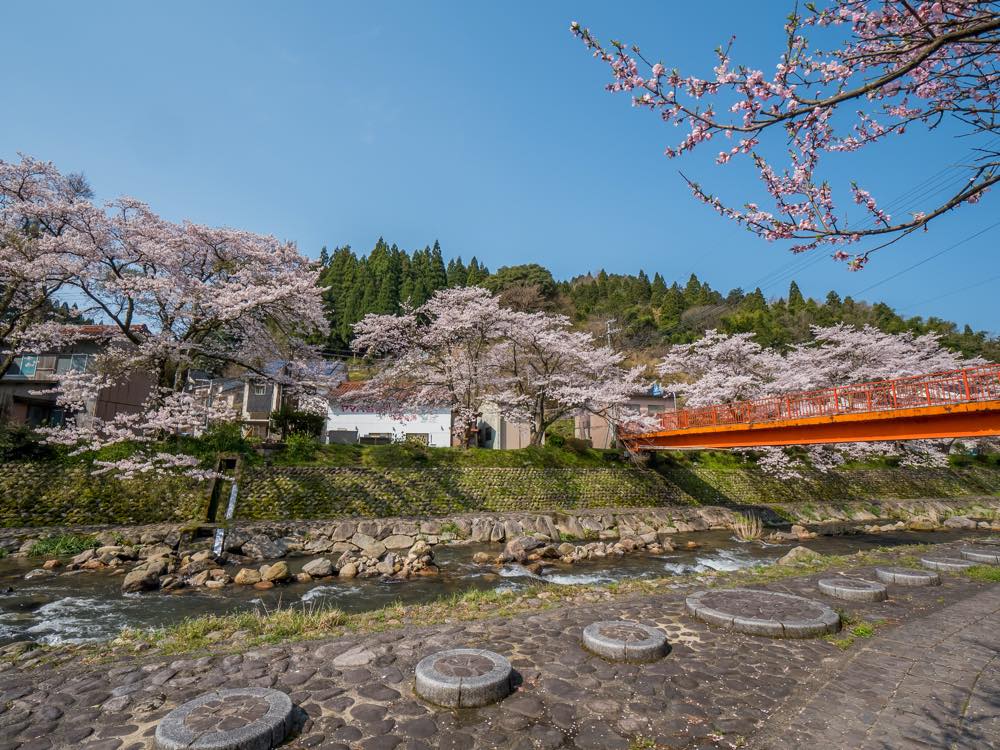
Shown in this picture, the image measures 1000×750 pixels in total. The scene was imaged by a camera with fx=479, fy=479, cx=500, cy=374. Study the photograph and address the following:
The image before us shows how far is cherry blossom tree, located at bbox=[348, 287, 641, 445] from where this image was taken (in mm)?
24531

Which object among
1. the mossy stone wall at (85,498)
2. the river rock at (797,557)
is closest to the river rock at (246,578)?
the mossy stone wall at (85,498)

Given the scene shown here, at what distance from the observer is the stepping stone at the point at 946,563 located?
9.98 meters

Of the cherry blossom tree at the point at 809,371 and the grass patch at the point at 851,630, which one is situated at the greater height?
the cherry blossom tree at the point at 809,371

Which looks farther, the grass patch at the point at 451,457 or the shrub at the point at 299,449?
the grass patch at the point at 451,457

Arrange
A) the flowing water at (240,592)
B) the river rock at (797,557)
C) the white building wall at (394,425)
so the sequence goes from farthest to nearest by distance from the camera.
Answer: the white building wall at (394,425) → the river rock at (797,557) → the flowing water at (240,592)

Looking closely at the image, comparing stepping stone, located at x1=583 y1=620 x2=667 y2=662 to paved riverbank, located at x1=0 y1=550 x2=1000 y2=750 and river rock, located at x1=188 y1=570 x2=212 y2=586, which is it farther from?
river rock, located at x1=188 y1=570 x2=212 y2=586

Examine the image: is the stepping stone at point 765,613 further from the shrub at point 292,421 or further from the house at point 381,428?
the house at point 381,428

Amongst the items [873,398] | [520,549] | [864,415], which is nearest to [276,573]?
[520,549]

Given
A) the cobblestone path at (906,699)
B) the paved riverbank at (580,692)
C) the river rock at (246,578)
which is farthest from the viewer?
the river rock at (246,578)

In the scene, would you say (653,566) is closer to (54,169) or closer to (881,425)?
(881,425)

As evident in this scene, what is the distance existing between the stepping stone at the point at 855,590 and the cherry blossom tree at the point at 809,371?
21.8 metres

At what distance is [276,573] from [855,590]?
41.2 ft

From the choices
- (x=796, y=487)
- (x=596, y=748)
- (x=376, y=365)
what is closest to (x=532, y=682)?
(x=596, y=748)

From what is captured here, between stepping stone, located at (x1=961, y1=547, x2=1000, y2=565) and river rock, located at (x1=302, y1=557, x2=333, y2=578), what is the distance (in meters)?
15.6
